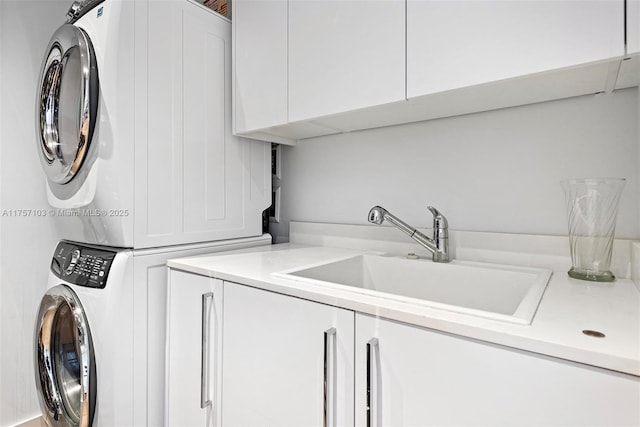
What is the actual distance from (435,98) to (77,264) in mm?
1527

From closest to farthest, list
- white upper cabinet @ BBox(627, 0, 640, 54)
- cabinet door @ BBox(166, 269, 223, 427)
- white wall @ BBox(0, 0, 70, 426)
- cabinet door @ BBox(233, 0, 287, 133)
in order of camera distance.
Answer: white upper cabinet @ BBox(627, 0, 640, 54) < cabinet door @ BBox(166, 269, 223, 427) < cabinet door @ BBox(233, 0, 287, 133) < white wall @ BBox(0, 0, 70, 426)

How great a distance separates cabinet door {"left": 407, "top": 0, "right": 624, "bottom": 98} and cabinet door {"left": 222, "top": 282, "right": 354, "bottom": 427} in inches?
29.9

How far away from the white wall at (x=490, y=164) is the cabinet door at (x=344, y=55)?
42cm

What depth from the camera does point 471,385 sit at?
0.68 m

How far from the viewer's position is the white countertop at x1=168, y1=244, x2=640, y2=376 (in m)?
0.58

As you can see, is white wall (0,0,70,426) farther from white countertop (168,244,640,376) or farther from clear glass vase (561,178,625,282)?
clear glass vase (561,178,625,282)

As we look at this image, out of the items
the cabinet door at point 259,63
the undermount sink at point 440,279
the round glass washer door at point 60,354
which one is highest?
the cabinet door at point 259,63

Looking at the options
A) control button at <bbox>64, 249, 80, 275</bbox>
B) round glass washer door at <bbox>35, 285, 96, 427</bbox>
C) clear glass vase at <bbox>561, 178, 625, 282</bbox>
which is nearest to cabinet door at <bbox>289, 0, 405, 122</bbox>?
clear glass vase at <bbox>561, 178, 625, 282</bbox>

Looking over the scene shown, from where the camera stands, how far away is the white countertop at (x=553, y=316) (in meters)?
0.58

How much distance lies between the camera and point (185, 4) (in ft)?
4.77

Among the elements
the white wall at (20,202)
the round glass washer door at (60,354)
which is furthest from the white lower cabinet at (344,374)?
the white wall at (20,202)

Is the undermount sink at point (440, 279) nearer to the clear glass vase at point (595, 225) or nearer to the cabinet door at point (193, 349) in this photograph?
the clear glass vase at point (595, 225)

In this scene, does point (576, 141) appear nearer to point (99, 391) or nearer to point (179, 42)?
point (179, 42)

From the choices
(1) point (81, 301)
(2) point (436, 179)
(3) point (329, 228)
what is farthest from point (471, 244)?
(1) point (81, 301)
